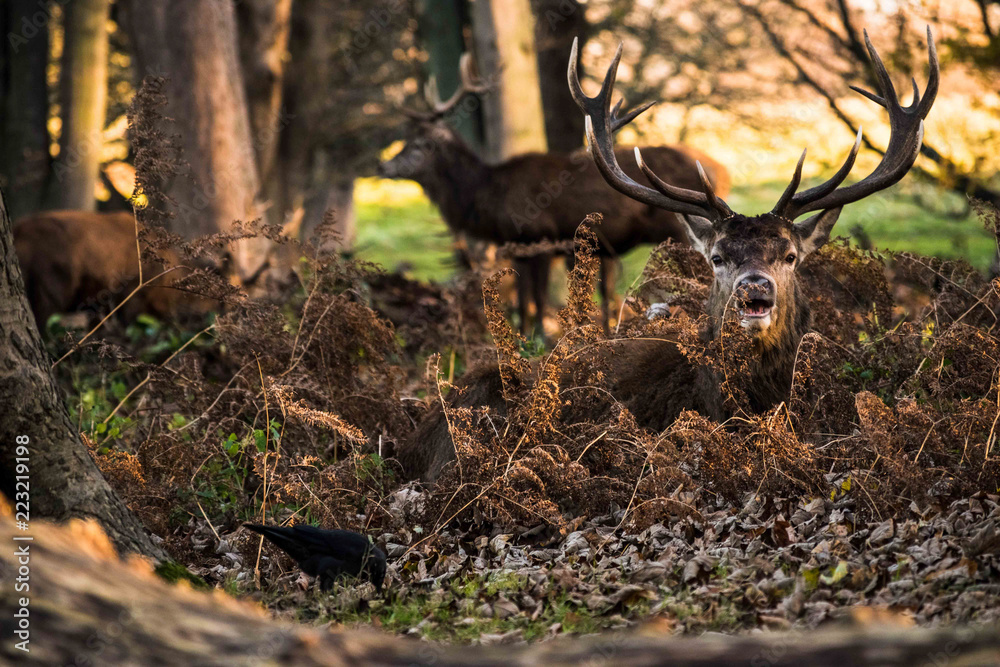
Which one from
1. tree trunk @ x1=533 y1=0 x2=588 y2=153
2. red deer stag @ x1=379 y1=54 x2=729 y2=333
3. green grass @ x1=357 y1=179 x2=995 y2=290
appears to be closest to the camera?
red deer stag @ x1=379 y1=54 x2=729 y2=333

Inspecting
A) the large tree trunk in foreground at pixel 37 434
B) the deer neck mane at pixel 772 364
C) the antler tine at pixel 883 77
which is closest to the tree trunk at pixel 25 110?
the large tree trunk in foreground at pixel 37 434

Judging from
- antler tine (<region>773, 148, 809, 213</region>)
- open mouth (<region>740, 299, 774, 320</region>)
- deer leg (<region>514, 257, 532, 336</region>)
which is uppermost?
antler tine (<region>773, 148, 809, 213</region>)

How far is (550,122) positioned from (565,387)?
37.3 feet

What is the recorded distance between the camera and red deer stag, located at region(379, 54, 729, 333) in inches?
450

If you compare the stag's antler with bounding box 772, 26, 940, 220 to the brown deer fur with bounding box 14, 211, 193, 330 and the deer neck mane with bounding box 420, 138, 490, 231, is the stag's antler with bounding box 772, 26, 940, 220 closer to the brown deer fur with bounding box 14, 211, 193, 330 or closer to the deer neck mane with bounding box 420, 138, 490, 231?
the deer neck mane with bounding box 420, 138, 490, 231

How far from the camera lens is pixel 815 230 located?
5934 mm

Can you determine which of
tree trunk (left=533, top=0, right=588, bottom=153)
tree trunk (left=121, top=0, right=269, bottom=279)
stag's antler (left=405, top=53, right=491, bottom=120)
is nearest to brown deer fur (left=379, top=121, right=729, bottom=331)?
stag's antler (left=405, top=53, right=491, bottom=120)

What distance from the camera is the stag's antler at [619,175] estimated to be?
5.95m

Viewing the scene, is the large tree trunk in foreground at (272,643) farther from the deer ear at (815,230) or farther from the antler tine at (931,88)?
the antler tine at (931,88)

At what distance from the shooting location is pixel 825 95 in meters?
13.8

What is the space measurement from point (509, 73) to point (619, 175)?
737 cm

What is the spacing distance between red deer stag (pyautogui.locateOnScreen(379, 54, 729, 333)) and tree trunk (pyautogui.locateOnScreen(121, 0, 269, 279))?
9.06 feet

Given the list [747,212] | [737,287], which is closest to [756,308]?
[737,287]

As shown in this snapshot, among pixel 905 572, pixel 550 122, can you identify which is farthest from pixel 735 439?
pixel 550 122
